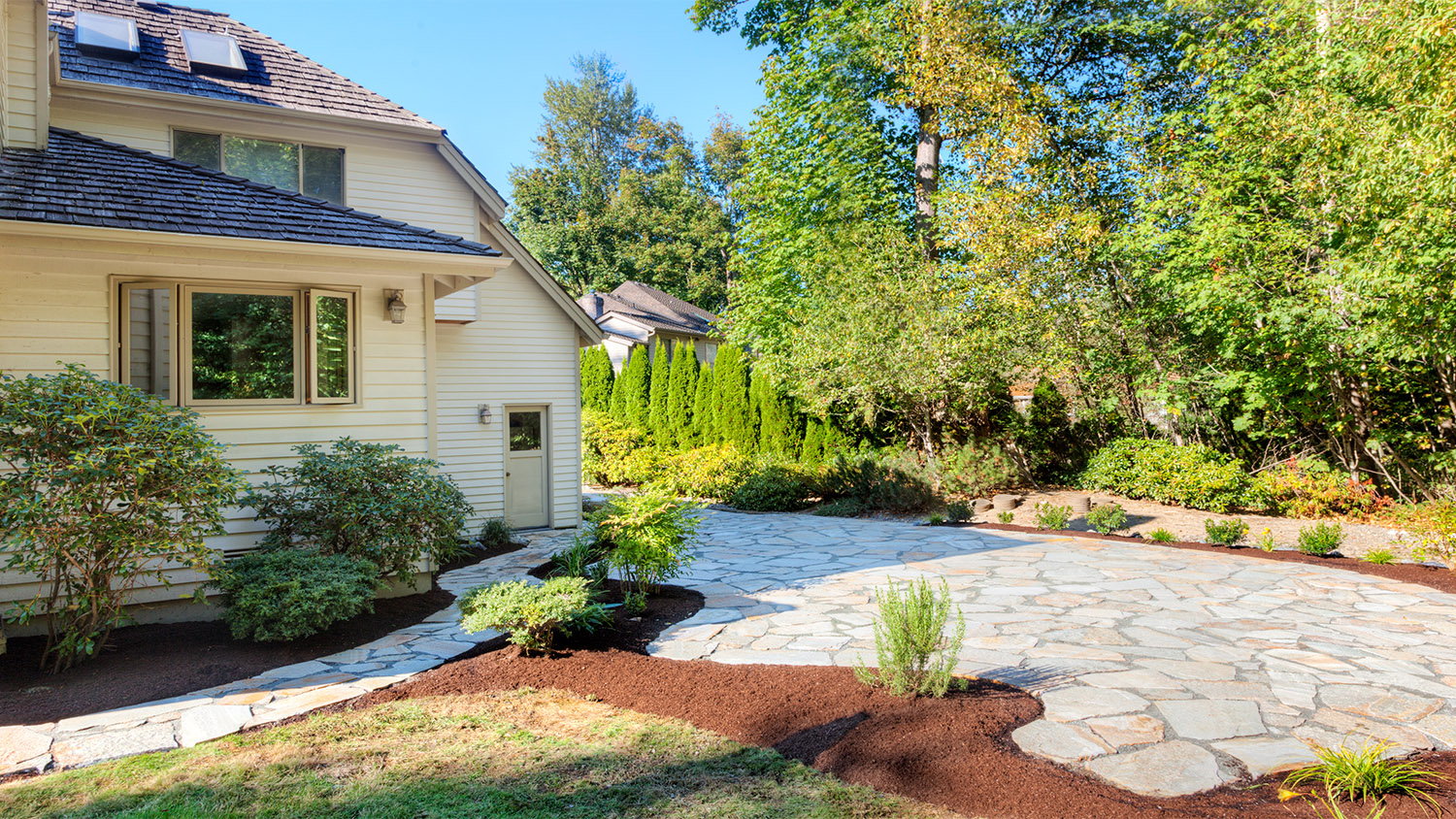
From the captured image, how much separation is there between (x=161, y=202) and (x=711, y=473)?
38.3 ft

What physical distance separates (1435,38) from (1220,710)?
20.8 feet

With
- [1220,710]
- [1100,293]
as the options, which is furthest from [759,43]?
[1220,710]

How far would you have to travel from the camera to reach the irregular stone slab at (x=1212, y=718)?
4.21m

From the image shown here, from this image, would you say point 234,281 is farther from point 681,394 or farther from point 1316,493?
point 681,394

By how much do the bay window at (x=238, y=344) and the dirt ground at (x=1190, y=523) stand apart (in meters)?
9.62

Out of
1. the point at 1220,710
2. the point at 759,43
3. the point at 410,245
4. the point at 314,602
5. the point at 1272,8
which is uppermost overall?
the point at 759,43

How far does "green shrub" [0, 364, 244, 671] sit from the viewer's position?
514cm

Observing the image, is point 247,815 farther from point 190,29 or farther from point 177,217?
point 190,29

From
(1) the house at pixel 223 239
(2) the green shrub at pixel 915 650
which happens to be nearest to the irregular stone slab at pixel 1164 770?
(2) the green shrub at pixel 915 650

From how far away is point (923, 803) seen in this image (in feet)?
11.2

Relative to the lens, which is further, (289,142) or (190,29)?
(190,29)

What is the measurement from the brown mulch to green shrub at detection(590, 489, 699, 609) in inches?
36.4

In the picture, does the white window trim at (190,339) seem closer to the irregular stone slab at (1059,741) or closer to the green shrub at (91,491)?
the green shrub at (91,491)

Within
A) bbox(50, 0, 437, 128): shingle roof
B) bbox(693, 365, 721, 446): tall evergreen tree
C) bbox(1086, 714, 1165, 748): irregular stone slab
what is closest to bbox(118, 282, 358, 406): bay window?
bbox(50, 0, 437, 128): shingle roof
